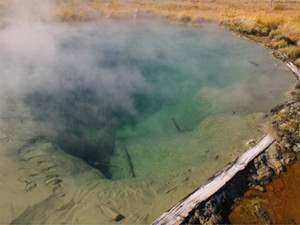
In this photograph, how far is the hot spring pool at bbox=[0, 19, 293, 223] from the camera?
3.74 m

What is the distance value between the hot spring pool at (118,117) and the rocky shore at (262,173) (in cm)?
44

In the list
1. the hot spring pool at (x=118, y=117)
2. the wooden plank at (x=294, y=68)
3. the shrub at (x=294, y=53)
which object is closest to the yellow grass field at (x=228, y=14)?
the shrub at (x=294, y=53)

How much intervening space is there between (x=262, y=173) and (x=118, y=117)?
3.40 metres

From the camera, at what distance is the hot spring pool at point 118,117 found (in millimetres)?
3742

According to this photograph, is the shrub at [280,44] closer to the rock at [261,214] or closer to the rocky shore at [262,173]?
the rocky shore at [262,173]

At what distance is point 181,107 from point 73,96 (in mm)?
2814

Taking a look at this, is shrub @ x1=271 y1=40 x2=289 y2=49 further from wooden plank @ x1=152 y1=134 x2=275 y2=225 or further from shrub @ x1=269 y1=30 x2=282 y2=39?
wooden plank @ x1=152 y1=134 x2=275 y2=225

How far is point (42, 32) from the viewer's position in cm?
982

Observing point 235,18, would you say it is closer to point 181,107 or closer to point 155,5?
point 155,5

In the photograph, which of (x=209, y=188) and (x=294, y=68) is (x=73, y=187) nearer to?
(x=209, y=188)

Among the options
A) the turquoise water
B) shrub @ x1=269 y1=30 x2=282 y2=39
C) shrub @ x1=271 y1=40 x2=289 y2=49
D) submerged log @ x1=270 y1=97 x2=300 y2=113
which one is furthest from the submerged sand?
shrub @ x1=269 y1=30 x2=282 y2=39

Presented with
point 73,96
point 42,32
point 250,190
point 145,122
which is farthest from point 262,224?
point 42,32

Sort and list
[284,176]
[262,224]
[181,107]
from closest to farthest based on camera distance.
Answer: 1. [262,224]
2. [284,176]
3. [181,107]

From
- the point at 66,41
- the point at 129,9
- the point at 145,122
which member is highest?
the point at 129,9
